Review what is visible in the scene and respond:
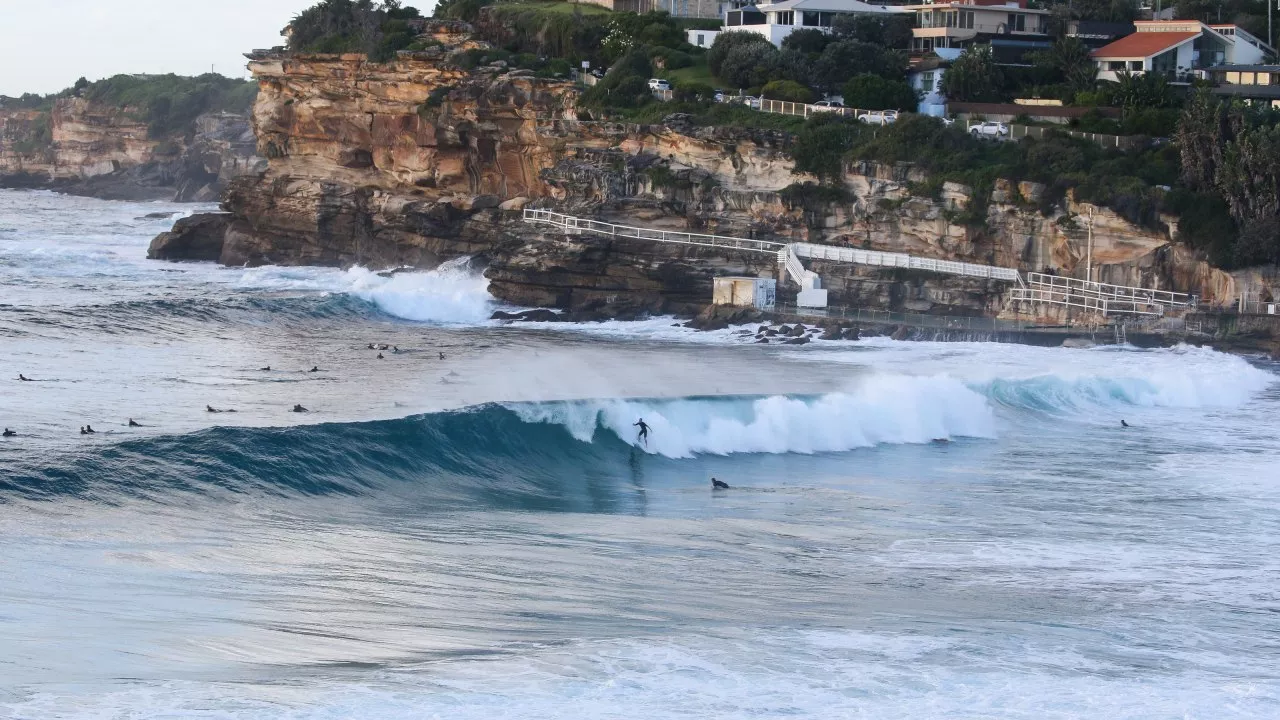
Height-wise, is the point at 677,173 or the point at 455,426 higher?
the point at 677,173

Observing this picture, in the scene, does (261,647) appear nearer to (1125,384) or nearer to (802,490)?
(802,490)

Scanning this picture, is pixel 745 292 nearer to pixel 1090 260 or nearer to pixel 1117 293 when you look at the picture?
pixel 1090 260

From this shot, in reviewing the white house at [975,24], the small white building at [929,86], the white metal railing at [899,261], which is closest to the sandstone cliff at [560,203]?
the white metal railing at [899,261]

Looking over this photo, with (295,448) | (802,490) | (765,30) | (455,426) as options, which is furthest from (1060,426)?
(765,30)

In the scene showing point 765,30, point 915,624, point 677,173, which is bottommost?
point 915,624

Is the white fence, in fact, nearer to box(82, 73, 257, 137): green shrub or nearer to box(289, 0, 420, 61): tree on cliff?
box(289, 0, 420, 61): tree on cliff

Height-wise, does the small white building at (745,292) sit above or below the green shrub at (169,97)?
below

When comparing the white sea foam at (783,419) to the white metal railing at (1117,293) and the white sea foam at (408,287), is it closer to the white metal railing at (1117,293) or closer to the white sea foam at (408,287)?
the white metal railing at (1117,293)
